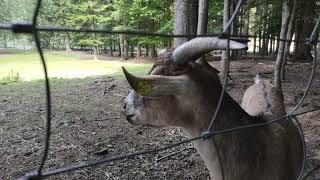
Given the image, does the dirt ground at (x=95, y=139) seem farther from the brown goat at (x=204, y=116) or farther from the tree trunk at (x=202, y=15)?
the tree trunk at (x=202, y=15)

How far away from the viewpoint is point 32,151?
5102mm

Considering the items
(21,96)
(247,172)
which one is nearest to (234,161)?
(247,172)

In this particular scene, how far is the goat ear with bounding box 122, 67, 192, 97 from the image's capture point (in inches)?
84.3

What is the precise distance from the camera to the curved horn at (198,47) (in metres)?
2.14

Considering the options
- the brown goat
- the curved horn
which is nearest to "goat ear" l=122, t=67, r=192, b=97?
the brown goat

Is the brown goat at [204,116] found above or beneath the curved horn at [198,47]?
beneath

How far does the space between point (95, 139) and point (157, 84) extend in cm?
358

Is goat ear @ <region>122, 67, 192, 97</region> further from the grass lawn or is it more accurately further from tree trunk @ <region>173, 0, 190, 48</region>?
the grass lawn

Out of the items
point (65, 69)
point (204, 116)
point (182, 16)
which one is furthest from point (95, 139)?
point (65, 69)

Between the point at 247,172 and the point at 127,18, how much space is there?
23691 millimetres

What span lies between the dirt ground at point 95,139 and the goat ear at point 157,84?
7.13 ft

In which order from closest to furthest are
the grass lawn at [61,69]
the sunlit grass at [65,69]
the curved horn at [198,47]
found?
the curved horn at [198,47], the grass lawn at [61,69], the sunlit grass at [65,69]

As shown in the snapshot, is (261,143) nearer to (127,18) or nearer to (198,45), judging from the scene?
(198,45)

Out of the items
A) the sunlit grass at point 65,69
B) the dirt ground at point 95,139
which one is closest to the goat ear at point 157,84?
the dirt ground at point 95,139
